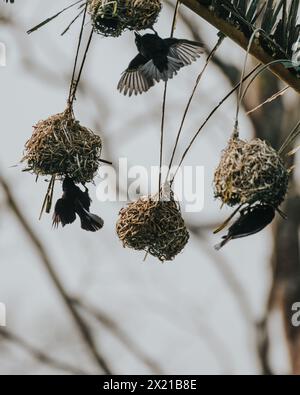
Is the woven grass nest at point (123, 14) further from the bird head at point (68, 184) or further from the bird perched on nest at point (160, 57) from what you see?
the bird head at point (68, 184)

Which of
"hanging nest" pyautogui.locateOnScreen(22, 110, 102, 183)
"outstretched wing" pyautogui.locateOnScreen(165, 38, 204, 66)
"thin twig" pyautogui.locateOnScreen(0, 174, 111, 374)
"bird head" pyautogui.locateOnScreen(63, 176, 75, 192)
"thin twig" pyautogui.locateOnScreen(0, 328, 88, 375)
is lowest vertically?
"thin twig" pyautogui.locateOnScreen(0, 328, 88, 375)

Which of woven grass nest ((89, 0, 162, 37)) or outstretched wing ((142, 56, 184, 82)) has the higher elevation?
woven grass nest ((89, 0, 162, 37))

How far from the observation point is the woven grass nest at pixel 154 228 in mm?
2336

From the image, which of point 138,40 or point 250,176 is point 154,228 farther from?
point 138,40

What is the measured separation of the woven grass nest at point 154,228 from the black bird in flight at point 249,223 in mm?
373

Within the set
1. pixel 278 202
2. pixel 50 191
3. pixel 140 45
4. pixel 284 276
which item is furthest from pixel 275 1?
pixel 284 276

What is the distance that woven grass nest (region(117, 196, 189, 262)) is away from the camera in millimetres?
2336

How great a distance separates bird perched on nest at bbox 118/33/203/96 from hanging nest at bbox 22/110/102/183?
8.4 inches

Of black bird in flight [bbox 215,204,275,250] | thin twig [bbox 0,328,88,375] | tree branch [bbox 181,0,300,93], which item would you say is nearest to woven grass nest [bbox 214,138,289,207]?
black bird in flight [bbox 215,204,275,250]

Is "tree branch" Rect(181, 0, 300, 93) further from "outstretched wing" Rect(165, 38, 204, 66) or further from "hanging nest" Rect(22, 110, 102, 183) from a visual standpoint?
"hanging nest" Rect(22, 110, 102, 183)

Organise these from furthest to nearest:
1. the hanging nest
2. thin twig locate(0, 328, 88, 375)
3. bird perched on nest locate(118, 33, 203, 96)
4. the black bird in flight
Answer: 1. thin twig locate(0, 328, 88, 375)
2. the hanging nest
3. bird perched on nest locate(118, 33, 203, 96)
4. the black bird in flight

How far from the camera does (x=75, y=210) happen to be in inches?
86.1

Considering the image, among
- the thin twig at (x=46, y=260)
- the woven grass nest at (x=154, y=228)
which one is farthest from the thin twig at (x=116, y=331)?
the woven grass nest at (x=154, y=228)
